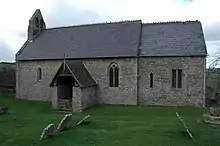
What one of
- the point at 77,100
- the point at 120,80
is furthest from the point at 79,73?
the point at 120,80

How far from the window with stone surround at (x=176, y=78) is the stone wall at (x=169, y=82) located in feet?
1.05

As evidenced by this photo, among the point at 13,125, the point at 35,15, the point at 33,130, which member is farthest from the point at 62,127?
the point at 35,15

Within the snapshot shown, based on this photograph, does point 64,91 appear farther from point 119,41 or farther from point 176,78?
point 176,78

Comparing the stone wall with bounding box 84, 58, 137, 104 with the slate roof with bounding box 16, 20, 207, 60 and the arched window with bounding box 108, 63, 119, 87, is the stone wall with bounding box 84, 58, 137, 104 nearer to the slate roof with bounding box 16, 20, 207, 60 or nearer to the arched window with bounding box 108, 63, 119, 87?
the arched window with bounding box 108, 63, 119, 87

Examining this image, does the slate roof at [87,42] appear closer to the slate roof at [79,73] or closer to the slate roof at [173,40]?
the slate roof at [173,40]

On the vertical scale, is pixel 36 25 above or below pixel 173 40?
above

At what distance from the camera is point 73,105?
26.6 metres

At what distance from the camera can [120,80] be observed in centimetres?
2859

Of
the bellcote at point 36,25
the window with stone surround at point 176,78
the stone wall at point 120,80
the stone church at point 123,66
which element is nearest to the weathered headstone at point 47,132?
the stone church at point 123,66

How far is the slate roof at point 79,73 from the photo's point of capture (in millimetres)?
26750

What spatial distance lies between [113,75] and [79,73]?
3.65 meters

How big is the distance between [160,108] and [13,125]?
46.2ft

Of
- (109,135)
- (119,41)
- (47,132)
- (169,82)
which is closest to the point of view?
(47,132)

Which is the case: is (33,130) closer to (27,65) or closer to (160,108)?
(160,108)
